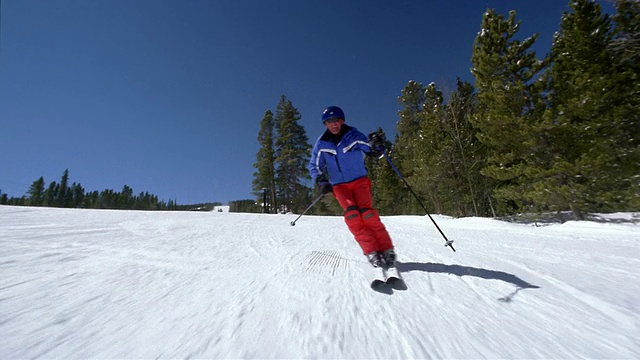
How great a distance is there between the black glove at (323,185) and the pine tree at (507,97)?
943cm

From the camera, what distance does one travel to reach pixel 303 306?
A: 1480mm

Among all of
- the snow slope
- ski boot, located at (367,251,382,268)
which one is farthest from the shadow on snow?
ski boot, located at (367,251,382,268)

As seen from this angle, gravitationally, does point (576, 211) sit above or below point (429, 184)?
below

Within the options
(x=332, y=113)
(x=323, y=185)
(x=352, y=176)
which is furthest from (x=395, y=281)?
(x=332, y=113)

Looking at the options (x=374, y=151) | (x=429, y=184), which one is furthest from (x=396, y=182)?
(x=374, y=151)

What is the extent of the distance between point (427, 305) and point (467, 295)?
377mm

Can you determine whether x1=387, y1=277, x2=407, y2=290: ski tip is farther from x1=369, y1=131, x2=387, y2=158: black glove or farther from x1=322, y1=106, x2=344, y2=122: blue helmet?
x1=322, y1=106, x2=344, y2=122: blue helmet

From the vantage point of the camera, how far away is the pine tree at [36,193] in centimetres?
6486

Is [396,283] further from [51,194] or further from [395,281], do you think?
[51,194]

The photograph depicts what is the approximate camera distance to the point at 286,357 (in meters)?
0.99

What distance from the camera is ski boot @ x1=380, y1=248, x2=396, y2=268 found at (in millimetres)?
2332

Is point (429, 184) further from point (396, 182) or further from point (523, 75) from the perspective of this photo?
point (396, 182)

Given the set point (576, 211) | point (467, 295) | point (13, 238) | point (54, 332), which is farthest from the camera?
point (576, 211)

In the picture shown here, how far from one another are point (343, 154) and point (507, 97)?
1021cm
